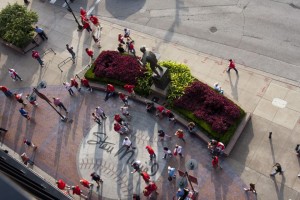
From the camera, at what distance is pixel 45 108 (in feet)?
97.3

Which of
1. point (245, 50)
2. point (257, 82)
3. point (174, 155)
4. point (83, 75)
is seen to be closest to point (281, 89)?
point (257, 82)

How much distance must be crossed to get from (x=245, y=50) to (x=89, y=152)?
13583 mm

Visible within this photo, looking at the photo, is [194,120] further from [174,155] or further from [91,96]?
[91,96]

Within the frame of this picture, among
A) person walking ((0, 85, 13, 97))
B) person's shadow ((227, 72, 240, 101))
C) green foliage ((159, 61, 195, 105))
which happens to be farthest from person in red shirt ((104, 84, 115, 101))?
person's shadow ((227, 72, 240, 101))

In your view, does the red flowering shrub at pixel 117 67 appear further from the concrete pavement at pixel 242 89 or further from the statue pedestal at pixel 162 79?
the concrete pavement at pixel 242 89

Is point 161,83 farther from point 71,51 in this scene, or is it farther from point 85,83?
point 71,51

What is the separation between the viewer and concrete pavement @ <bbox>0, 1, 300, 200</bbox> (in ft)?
76.6

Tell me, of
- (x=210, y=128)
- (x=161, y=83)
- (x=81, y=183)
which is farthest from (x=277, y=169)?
(x=81, y=183)

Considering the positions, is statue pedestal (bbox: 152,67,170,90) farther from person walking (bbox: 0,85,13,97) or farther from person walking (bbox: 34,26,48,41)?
person walking (bbox: 34,26,48,41)

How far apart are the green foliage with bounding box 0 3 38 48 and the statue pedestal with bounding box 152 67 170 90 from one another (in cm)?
1302

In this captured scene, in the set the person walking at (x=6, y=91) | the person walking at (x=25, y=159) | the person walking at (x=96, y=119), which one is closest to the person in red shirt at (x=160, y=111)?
the person walking at (x=96, y=119)

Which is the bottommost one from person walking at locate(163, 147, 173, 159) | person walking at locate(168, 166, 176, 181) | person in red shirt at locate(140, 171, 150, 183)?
person in red shirt at locate(140, 171, 150, 183)

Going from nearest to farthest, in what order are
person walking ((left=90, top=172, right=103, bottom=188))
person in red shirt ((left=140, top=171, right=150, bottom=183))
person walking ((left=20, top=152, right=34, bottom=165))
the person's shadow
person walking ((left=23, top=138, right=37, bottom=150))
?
person in red shirt ((left=140, top=171, right=150, bottom=183)) < person walking ((left=90, top=172, right=103, bottom=188)) < person walking ((left=20, top=152, right=34, bottom=165)) < person walking ((left=23, top=138, right=37, bottom=150)) < the person's shadow

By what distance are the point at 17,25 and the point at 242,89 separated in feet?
63.5
